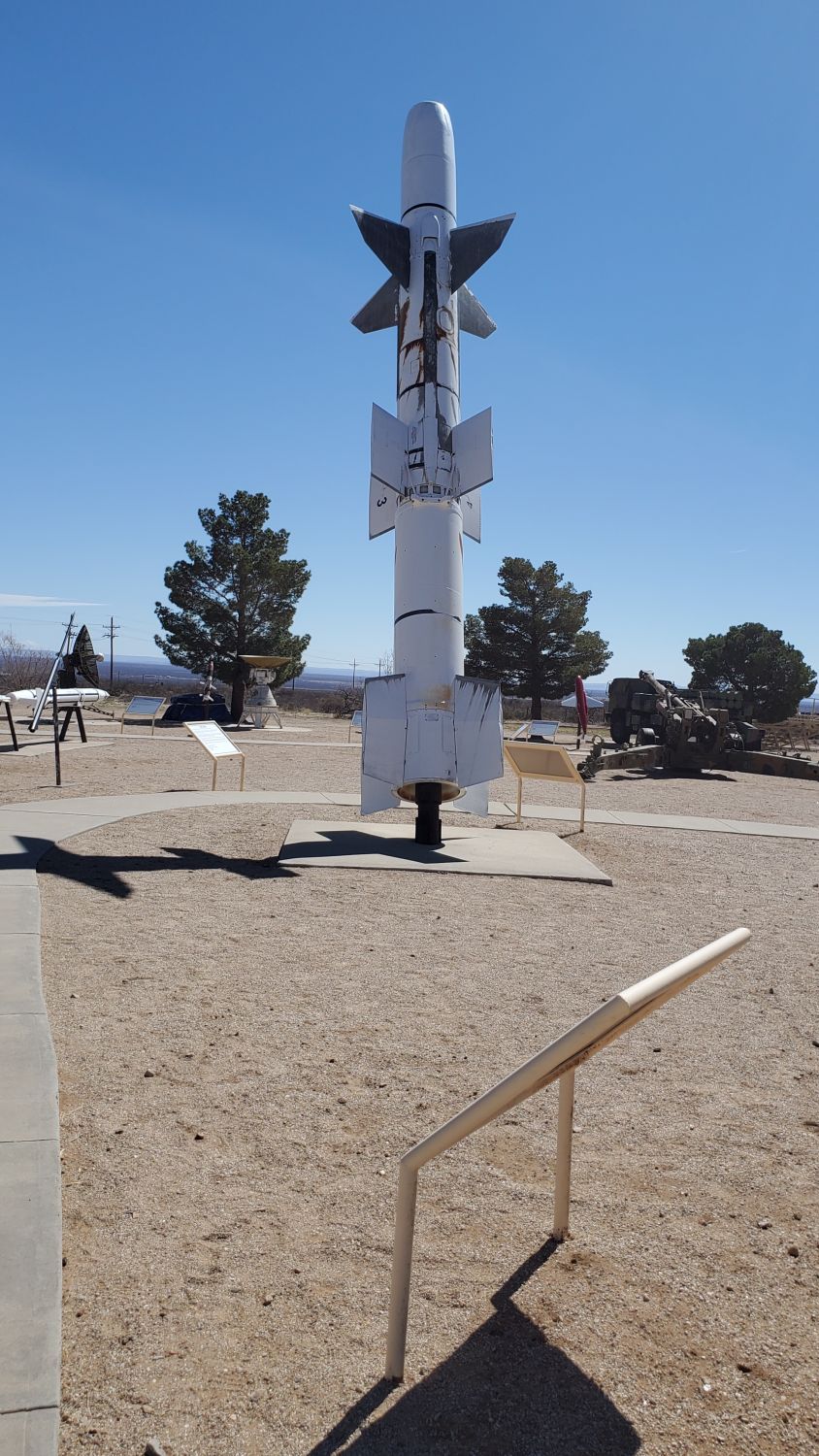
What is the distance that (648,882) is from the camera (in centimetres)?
855

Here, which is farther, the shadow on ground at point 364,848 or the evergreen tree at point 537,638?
the evergreen tree at point 537,638

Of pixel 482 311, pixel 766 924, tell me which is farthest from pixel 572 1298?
pixel 482 311

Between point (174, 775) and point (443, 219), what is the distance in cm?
896

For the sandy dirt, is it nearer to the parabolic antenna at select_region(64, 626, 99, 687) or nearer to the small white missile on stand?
the small white missile on stand

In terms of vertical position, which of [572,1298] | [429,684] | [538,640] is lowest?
[572,1298]

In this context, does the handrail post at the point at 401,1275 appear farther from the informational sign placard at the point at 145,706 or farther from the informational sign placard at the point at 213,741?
the informational sign placard at the point at 145,706

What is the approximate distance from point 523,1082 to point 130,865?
6.65 metres

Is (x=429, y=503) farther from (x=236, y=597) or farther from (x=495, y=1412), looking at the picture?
(x=236, y=597)

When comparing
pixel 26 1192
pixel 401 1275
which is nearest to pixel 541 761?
pixel 26 1192

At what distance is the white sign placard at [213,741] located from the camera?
11406mm

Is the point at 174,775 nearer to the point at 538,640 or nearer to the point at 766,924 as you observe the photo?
the point at 766,924

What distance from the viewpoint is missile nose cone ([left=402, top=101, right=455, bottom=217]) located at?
944 cm

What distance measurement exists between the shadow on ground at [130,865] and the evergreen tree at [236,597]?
76.2ft

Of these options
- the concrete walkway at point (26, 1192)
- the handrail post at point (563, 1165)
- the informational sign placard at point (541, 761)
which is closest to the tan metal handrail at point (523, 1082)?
the handrail post at point (563, 1165)
